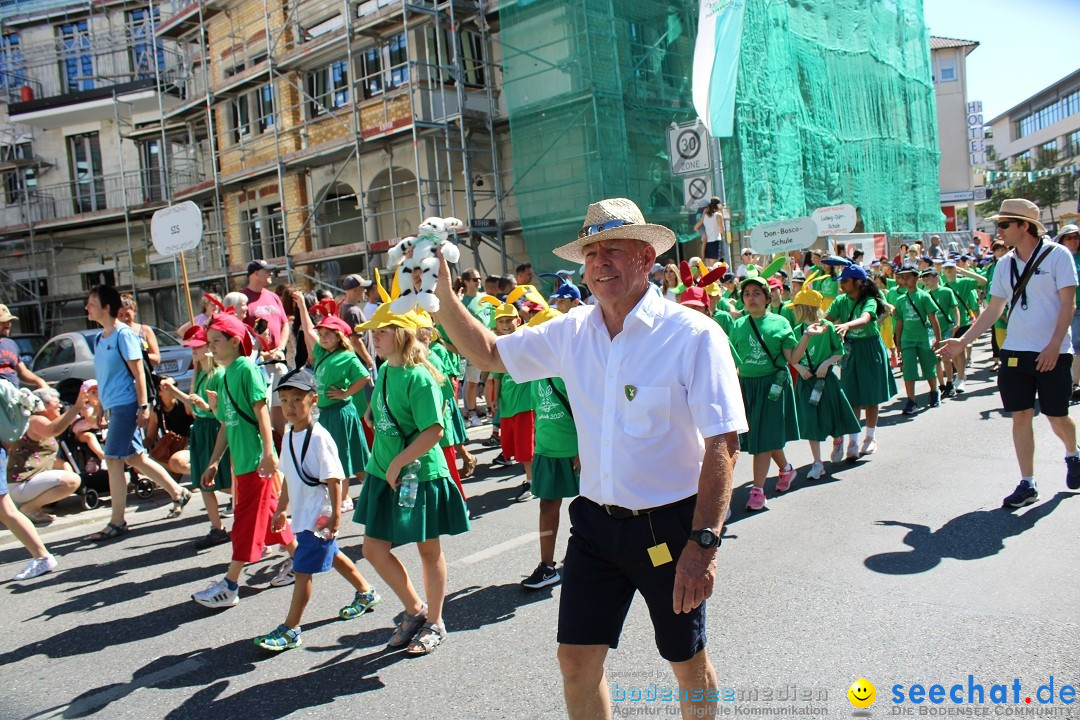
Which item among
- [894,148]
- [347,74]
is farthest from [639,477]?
[894,148]

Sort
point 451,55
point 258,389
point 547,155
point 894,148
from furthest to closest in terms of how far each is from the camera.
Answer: point 894,148
point 451,55
point 547,155
point 258,389

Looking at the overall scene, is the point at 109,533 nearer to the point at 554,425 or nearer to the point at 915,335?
the point at 554,425

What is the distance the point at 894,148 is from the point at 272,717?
26.5m

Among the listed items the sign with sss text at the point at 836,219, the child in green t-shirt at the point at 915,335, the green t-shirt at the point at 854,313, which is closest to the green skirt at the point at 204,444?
the green t-shirt at the point at 854,313

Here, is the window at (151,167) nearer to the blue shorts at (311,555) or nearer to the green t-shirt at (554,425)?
the green t-shirt at (554,425)

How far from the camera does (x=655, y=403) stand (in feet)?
8.91

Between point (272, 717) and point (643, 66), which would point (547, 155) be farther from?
point (272, 717)

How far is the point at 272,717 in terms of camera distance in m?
3.74

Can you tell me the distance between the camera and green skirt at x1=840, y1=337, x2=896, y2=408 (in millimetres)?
8375

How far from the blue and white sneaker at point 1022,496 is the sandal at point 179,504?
689 cm

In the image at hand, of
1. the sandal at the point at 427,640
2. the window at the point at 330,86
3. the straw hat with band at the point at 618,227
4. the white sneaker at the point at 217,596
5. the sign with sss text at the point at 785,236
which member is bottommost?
the sandal at the point at 427,640

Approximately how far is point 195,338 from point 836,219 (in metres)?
11.9

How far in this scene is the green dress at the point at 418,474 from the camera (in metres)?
4.27

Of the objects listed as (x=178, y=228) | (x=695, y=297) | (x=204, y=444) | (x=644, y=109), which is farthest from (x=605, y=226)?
(x=644, y=109)
